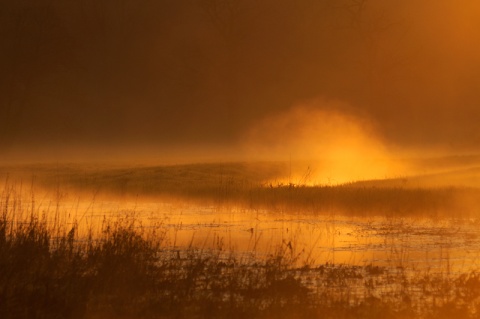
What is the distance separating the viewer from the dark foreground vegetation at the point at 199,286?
10.0 metres

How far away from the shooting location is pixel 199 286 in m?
11.3

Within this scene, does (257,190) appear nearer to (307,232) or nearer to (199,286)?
(307,232)

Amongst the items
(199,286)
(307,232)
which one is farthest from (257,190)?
(199,286)

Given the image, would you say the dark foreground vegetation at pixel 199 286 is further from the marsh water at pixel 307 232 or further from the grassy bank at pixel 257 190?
the grassy bank at pixel 257 190

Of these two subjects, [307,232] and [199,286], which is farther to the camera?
[307,232]

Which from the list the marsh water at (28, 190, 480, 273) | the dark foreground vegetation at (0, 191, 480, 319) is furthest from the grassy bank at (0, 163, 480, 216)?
the dark foreground vegetation at (0, 191, 480, 319)

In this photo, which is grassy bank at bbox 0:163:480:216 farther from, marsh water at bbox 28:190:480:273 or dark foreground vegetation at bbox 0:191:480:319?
dark foreground vegetation at bbox 0:191:480:319

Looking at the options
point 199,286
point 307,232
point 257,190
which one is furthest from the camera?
point 257,190

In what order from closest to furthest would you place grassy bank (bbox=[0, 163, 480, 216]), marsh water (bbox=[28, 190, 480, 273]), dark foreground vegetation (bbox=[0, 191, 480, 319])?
dark foreground vegetation (bbox=[0, 191, 480, 319]) < marsh water (bbox=[28, 190, 480, 273]) < grassy bank (bbox=[0, 163, 480, 216])

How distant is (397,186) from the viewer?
24.8 metres

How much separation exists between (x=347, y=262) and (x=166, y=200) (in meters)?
11.2

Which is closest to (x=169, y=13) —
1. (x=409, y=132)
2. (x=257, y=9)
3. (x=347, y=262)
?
(x=257, y=9)

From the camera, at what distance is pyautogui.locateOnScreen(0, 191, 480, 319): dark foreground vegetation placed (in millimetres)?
10000

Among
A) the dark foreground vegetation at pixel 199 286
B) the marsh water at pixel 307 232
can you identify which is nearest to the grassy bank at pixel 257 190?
the marsh water at pixel 307 232
